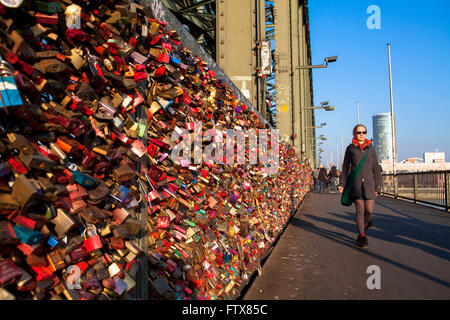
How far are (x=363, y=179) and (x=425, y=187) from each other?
9.94m

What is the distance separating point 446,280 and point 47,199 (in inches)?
157

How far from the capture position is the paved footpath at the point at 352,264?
10.3 feet

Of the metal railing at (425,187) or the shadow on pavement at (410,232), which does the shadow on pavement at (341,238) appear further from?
the metal railing at (425,187)

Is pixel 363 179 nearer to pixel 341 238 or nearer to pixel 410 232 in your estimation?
pixel 341 238

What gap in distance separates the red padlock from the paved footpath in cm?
196

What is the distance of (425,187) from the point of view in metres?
13.2

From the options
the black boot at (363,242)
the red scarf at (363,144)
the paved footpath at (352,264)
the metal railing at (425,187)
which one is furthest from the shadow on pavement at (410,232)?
the metal railing at (425,187)

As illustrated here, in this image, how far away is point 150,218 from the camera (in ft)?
6.18

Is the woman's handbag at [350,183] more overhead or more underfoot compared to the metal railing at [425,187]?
more overhead

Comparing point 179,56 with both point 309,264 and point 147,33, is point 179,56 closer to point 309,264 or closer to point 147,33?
point 147,33

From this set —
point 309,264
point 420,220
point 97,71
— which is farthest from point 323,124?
point 97,71

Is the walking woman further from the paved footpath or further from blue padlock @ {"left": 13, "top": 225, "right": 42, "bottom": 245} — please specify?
blue padlock @ {"left": 13, "top": 225, "right": 42, "bottom": 245}

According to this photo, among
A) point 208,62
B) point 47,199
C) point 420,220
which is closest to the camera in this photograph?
point 47,199

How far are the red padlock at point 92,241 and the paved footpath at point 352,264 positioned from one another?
196cm
